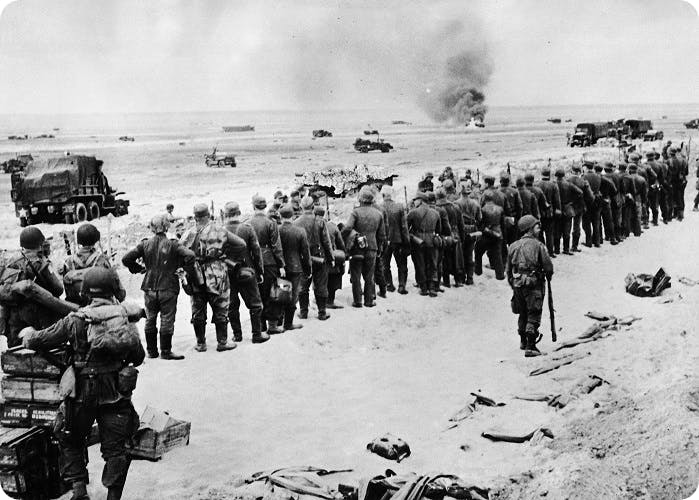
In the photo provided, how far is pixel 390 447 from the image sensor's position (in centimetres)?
606

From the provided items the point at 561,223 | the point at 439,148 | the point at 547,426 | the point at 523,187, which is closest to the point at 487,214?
the point at 523,187

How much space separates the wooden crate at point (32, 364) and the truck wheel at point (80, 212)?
43.3 ft

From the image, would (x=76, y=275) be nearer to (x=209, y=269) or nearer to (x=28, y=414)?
(x=28, y=414)

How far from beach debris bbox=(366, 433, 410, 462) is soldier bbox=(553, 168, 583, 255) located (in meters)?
8.80

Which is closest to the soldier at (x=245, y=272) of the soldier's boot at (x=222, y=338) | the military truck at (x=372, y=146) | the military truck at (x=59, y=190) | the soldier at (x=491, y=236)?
the soldier's boot at (x=222, y=338)

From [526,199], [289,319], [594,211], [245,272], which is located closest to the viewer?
[245,272]

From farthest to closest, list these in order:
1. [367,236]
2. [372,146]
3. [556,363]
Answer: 1. [372,146]
2. [367,236]
3. [556,363]

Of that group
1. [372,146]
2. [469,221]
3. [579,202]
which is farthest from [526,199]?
[372,146]

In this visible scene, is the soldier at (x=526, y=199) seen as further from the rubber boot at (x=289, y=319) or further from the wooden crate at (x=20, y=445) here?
the wooden crate at (x=20, y=445)

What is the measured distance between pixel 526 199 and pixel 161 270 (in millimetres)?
7374

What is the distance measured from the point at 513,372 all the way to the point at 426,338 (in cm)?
169

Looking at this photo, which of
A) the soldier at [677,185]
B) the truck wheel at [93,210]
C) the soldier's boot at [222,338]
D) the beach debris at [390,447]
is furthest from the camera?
the truck wheel at [93,210]

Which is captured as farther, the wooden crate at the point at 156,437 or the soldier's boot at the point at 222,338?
Result: the soldier's boot at the point at 222,338

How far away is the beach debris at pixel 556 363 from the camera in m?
8.02
